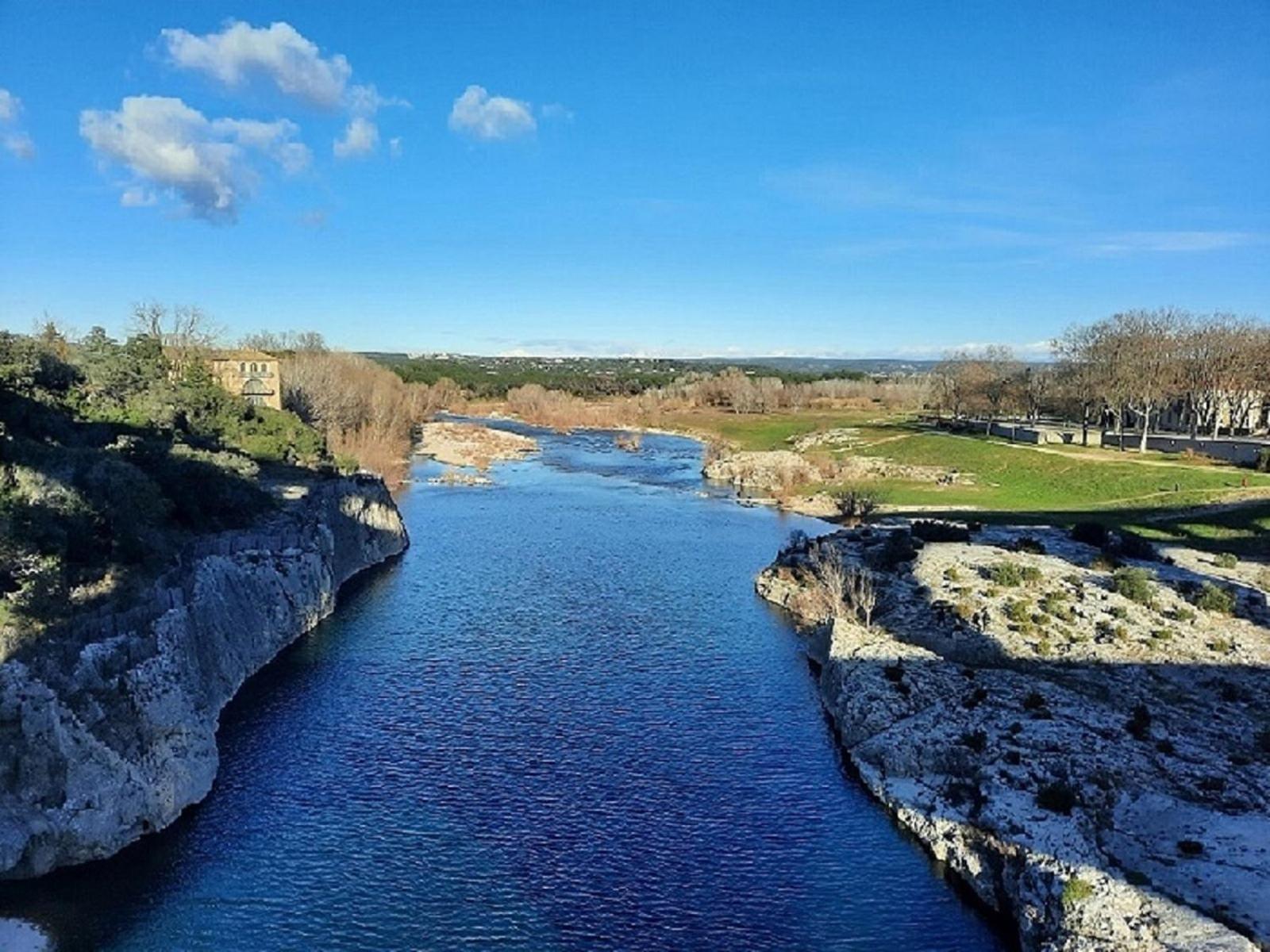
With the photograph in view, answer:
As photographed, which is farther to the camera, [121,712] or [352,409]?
[352,409]

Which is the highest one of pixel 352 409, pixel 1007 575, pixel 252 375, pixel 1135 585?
pixel 252 375

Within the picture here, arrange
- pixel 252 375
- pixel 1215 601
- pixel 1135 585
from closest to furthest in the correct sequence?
pixel 1215 601
pixel 1135 585
pixel 252 375

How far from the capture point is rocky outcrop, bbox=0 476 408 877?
82.4ft

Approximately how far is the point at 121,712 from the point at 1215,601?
43.4m

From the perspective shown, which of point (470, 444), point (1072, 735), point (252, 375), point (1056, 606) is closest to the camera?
point (1072, 735)

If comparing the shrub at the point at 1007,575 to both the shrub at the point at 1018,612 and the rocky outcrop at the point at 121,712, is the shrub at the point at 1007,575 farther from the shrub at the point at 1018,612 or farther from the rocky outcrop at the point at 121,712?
the rocky outcrop at the point at 121,712

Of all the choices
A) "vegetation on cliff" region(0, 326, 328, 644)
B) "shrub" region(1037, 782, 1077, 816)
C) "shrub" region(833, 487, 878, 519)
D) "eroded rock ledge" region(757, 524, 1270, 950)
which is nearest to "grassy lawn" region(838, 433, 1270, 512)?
"shrub" region(833, 487, 878, 519)

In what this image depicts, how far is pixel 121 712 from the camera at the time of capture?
27844 mm

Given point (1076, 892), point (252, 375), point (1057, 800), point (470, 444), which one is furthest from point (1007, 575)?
point (470, 444)

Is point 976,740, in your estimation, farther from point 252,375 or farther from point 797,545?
point 252,375

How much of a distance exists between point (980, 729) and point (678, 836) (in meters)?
11.6

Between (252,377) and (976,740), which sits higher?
(252,377)

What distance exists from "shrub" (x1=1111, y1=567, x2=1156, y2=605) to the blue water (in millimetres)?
15207

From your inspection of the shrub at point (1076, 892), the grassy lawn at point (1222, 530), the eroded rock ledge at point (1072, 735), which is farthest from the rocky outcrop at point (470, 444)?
the shrub at point (1076, 892)
